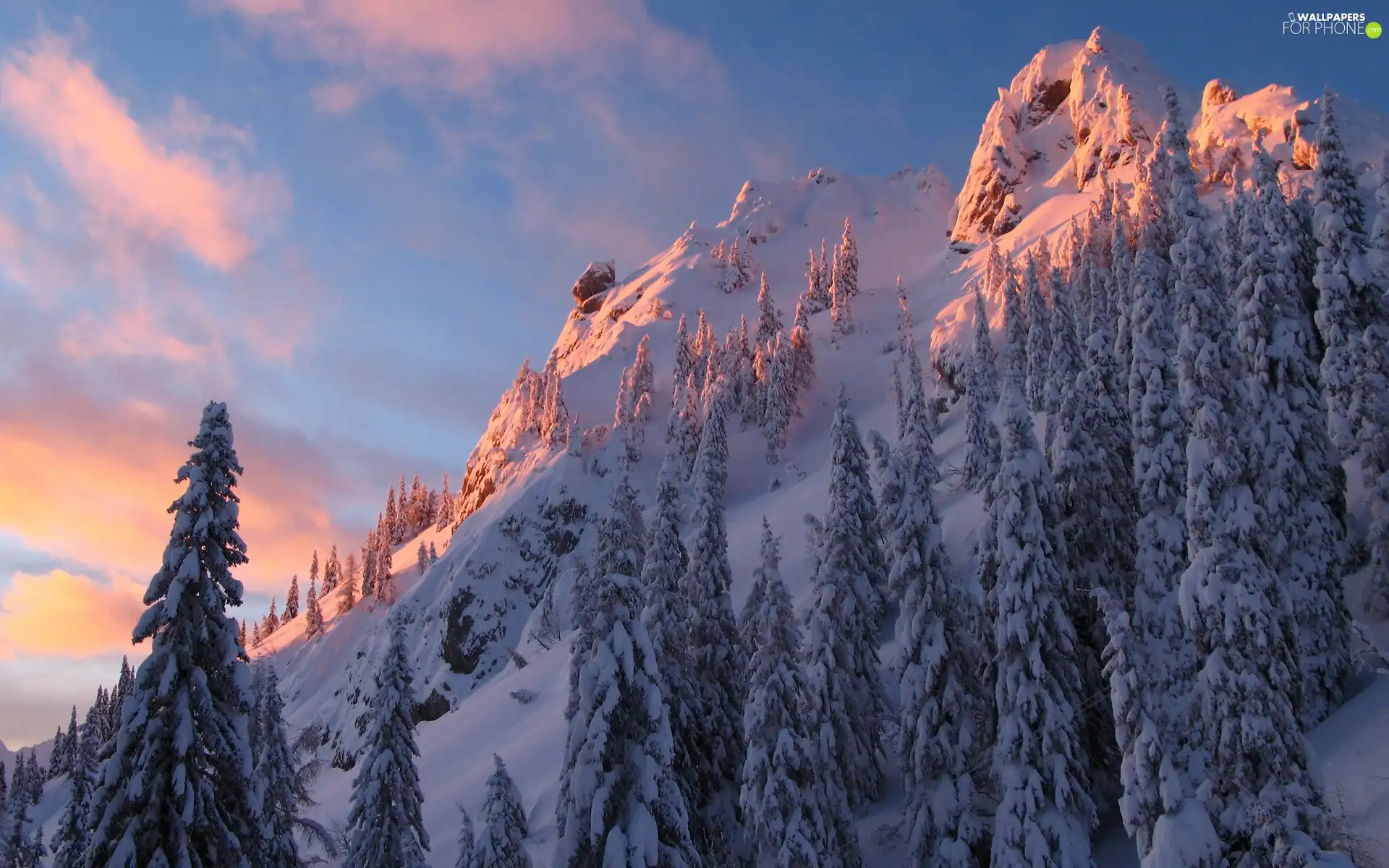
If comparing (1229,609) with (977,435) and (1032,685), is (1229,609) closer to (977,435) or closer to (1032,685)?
(1032,685)

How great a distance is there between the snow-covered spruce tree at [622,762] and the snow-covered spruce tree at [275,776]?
10.8 m

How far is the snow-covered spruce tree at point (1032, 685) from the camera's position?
73.3 feet

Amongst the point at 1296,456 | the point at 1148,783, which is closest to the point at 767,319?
the point at 1296,456

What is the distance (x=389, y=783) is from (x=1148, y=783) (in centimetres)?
2032

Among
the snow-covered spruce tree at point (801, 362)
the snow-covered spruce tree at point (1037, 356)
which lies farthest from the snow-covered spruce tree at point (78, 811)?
the snow-covered spruce tree at point (801, 362)

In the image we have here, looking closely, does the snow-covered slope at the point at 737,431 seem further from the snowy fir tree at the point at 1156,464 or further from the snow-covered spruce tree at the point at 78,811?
the snow-covered spruce tree at the point at 78,811

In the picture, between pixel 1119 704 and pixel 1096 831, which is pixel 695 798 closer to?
pixel 1096 831

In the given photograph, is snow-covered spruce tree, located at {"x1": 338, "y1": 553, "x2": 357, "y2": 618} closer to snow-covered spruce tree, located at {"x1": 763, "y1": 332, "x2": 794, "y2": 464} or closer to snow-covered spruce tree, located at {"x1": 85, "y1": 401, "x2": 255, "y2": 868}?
snow-covered spruce tree, located at {"x1": 763, "y1": 332, "x2": 794, "y2": 464}

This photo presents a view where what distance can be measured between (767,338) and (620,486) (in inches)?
3220

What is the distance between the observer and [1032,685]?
23.6m

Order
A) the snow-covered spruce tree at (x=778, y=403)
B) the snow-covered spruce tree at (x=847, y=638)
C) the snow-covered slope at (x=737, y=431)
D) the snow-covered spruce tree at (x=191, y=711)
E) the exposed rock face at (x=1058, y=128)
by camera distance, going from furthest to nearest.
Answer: the exposed rock face at (x=1058, y=128) → the snow-covered spruce tree at (x=778, y=403) → the snow-covered slope at (x=737, y=431) → the snow-covered spruce tree at (x=847, y=638) → the snow-covered spruce tree at (x=191, y=711)

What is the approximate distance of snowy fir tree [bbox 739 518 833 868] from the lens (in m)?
24.3

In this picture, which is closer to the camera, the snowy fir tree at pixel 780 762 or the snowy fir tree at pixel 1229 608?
the snowy fir tree at pixel 1229 608

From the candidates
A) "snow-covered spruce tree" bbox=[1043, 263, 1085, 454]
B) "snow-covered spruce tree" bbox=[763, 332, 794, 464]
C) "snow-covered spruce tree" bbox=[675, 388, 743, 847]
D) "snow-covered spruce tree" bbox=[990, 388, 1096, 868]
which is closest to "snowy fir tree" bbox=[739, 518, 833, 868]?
"snow-covered spruce tree" bbox=[675, 388, 743, 847]
